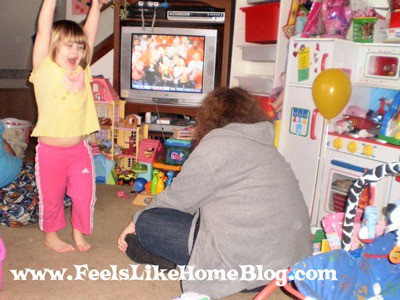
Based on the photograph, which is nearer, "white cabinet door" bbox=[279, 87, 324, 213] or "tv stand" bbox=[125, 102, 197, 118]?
"white cabinet door" bbox=[279, 87, 324, 213]

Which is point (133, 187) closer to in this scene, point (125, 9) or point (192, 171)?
point (125, 9)

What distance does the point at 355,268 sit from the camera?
1.17 metres

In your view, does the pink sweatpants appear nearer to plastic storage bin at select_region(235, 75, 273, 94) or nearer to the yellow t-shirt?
the yellow t-shirt

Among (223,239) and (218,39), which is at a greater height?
(218,39)

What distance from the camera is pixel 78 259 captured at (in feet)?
6.56

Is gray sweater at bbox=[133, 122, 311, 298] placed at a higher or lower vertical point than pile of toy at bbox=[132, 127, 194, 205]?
higher

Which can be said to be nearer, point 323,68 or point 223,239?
point 223,239

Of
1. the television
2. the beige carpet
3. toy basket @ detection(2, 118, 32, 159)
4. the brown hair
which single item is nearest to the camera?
the brown hair

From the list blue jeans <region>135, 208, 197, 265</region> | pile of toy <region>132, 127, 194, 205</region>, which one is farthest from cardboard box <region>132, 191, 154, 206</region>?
blue jeans <region>135, 208, 197, 265</region>

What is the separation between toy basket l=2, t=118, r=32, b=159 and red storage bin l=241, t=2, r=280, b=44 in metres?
2.07

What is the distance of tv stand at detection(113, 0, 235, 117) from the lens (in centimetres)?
331

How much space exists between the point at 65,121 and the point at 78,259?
2.15ft

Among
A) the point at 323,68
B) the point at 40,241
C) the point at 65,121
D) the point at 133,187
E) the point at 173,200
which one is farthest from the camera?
the point at 133,187

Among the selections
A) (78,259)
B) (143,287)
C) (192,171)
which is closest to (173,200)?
(192,171)
